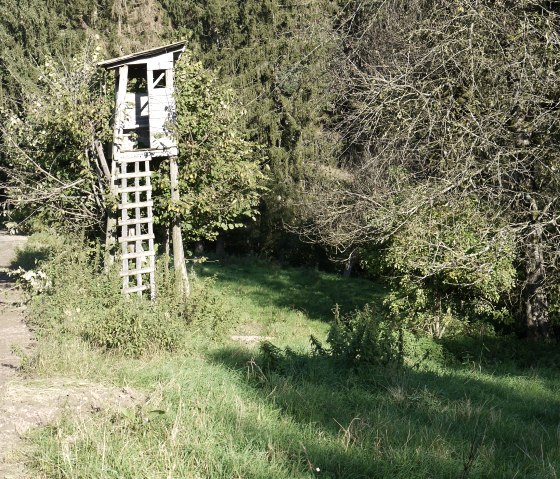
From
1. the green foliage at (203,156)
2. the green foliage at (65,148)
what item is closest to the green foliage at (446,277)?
the green foliage at (203,156)

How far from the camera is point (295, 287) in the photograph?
18.3 metres

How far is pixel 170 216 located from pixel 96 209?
4.12 feet

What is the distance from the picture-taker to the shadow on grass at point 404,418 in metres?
4.55

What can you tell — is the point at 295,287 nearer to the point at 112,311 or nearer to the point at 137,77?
the point at 137,77

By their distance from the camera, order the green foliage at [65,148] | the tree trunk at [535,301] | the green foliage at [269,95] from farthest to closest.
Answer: the green foliage at [269,95]
the tree trunk at [535,301]
the green foliage at [65,148]

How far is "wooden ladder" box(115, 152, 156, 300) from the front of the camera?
32.7 feet

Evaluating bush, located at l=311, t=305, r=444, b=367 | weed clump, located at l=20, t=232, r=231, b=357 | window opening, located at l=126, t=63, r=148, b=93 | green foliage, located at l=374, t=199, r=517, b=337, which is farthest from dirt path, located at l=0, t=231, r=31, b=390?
green foliage, located at l=374, t=199, r=517, b=337

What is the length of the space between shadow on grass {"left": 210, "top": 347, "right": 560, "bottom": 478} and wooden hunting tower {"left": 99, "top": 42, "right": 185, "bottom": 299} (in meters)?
3.00

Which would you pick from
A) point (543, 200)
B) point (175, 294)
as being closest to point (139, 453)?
point (175, 294)

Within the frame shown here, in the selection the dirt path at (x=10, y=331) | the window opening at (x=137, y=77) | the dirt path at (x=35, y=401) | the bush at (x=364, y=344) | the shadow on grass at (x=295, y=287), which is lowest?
the shadow on grass at (x=295, y=287)

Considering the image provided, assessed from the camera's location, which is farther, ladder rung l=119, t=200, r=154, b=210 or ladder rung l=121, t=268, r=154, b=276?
ladder rung l=119, t=200, r=154, b=210

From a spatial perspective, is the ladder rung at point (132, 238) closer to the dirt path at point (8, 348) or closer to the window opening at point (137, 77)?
the dirt path at point (8, 348)

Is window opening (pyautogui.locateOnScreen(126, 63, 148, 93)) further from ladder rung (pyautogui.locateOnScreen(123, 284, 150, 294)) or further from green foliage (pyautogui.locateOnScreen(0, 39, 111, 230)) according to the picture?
Result: ladder rung (pyautogui.locateOnScreen(123, 284, 150, 294))

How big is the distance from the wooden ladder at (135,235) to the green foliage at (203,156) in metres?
0.77
